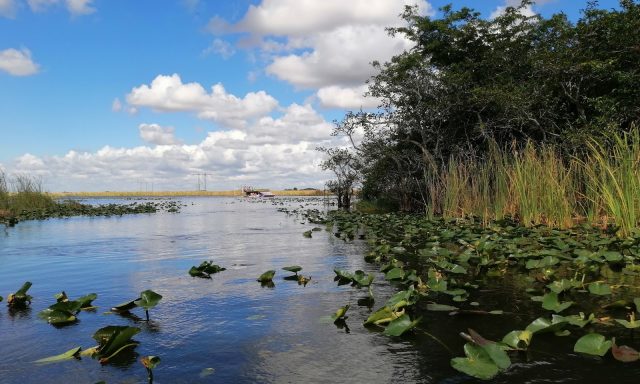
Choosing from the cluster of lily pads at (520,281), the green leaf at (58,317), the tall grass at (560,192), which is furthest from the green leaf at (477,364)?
the tall grass at (560,192)

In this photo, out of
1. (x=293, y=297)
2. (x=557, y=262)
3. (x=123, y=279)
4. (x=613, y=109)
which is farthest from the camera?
(x=613, y=109)

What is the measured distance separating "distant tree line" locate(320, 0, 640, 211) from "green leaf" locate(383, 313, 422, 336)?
9.35 m

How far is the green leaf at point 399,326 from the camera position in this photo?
338cm

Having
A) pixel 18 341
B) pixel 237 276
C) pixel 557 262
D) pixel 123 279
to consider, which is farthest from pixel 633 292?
pixel 123 279

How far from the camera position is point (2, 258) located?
855 cm

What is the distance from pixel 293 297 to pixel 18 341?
8.15 ft

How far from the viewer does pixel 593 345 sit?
2.86 metres

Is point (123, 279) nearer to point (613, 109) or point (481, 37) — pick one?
point (613, 109)

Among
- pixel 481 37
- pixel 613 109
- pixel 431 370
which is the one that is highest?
pixel 481 37

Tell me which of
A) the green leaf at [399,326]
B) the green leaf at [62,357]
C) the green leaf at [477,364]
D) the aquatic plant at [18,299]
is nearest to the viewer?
the green leaf at [477,364]

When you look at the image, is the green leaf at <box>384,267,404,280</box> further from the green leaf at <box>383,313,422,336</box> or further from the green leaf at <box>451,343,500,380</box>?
the green leaf at <box>451,343,500,380</box>

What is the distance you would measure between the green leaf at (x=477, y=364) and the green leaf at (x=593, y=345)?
685mm

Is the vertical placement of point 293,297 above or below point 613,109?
below

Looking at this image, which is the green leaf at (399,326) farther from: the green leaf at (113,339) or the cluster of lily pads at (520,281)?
the green leaf at (113,339)
